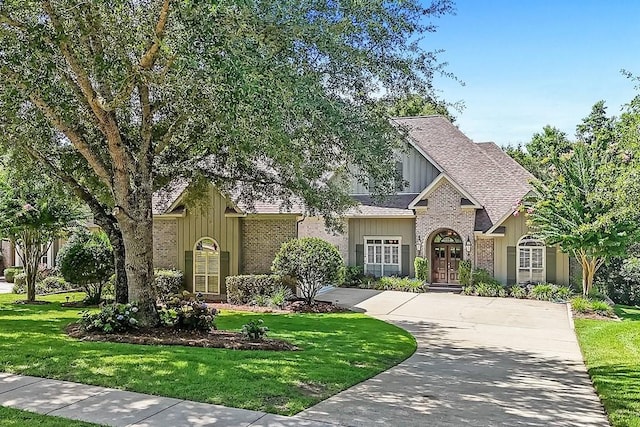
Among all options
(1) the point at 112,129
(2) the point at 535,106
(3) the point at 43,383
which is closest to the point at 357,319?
(1) the point at 112,129

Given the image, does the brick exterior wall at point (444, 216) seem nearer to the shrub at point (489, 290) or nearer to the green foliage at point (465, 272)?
the green foliage at point (465, 272)

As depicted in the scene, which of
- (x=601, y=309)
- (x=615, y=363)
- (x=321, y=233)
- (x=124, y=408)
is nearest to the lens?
(x=124, y=408)

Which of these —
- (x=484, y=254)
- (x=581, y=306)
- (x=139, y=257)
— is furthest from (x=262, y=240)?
(x=581, y=306)

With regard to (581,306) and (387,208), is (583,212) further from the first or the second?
(387,208)

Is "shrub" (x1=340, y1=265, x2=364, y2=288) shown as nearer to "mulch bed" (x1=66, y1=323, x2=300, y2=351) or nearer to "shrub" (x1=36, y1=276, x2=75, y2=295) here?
"shrub" (x1=36, y1=276, x2=75, y2=295)

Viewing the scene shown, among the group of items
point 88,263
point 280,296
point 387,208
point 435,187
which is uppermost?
point 435,187

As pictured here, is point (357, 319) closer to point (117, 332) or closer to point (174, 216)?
point (117, 332)

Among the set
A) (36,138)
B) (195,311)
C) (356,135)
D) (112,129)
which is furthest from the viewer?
(36,138)

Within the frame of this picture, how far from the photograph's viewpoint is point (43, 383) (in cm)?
732

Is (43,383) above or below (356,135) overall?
below

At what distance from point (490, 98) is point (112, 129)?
11213 millimetres

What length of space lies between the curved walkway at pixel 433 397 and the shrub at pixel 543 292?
7970 mm

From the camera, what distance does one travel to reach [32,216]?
18391mm

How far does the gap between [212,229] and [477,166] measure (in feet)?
41.7
